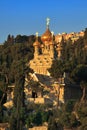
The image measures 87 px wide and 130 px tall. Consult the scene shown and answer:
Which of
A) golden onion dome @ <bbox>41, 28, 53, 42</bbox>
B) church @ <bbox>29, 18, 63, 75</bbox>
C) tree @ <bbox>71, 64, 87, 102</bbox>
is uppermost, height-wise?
golden onion dome @ <bbox>41, 28, 53, 42</bbox>

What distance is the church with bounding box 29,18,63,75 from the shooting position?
6347 centimetres

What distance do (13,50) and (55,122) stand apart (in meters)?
34.0

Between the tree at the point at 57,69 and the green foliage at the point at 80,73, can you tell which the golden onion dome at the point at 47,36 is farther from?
the tree at the point at 57,69

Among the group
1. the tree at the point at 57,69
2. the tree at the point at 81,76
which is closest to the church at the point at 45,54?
the tree at the point at 81,76

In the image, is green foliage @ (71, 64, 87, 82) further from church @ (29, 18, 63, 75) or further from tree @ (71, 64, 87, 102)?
church @ (29, 18, 63, 75)

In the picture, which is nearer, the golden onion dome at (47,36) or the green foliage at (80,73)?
the green foliage at (80,73)

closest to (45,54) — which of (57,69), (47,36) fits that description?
(47,36)

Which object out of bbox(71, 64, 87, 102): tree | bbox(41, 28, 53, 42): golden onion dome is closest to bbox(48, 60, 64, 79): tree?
bbox(71, 64, 87, 102): tree

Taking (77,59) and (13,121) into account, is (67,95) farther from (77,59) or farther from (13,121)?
(13,121)

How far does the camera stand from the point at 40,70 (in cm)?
6341

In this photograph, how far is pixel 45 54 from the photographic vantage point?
2601 inches

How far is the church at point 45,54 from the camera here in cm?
6347

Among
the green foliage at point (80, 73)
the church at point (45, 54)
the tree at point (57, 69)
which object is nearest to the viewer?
the tree at point (57, 69)

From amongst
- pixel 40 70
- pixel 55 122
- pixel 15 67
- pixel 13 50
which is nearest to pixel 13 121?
pixel 55 122
